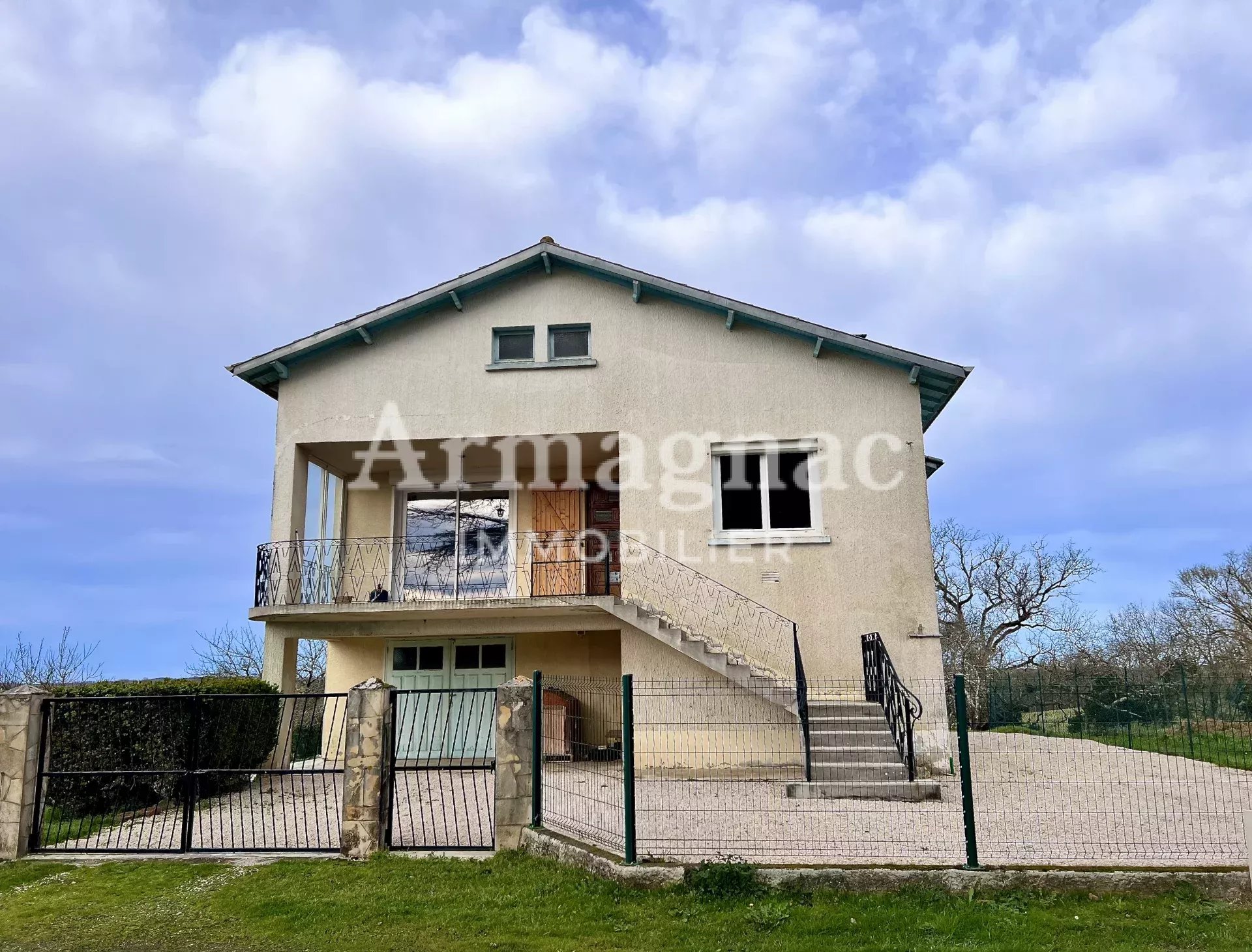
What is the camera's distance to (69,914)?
7953 mm

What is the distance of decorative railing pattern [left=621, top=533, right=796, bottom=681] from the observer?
568 inches

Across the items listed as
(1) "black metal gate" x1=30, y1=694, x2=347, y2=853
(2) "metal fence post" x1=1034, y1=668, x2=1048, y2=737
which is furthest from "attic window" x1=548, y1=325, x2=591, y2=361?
(2) "metal fence post" x1=1034, y1=668, x2=1048, y2=737

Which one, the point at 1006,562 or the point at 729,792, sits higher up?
the point at 1006,562

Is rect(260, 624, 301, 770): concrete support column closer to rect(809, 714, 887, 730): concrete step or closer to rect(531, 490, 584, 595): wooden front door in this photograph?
rect(531, 490, 584, 595): wooden front door

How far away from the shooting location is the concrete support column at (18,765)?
391 inches

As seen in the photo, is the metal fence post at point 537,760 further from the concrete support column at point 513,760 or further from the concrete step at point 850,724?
the concrete step at point 850,724

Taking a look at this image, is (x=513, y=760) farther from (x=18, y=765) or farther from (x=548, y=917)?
(x=18, y=765)

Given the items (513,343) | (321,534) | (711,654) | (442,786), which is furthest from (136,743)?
(513,343)

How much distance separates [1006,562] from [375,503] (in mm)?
29308

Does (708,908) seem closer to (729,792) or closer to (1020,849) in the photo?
(1020,849)

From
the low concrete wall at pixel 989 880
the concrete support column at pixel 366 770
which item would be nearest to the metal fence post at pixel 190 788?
the concrete support column at pixel 366 770

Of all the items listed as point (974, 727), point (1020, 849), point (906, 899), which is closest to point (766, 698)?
point (1020, 849)

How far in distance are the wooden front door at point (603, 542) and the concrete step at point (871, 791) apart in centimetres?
565

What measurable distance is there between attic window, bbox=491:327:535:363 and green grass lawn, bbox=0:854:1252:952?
29.8ft
